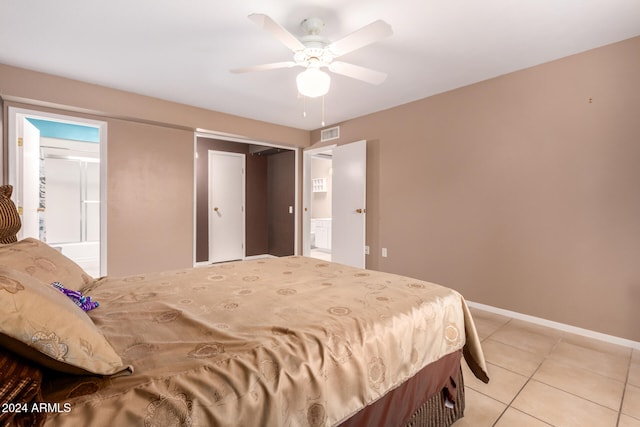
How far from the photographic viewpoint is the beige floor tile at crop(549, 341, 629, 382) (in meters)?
2.02

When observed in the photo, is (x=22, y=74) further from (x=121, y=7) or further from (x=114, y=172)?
(x=121, y=7)

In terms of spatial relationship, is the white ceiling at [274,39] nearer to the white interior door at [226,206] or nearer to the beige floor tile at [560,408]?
the white interior door at [226,206]

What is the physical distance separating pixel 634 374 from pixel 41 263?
11.8 feet

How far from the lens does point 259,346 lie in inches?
37.4

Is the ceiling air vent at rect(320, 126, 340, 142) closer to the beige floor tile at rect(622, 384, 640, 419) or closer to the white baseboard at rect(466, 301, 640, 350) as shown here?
the white baseboard at rect(466, 301, 640, 350)

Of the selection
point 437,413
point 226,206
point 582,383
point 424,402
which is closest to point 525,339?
point 582,383

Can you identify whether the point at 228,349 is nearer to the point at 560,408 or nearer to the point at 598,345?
the point at 560,408

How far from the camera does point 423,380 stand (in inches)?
52.5

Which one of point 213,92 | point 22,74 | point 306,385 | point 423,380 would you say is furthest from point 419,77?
point 22,74

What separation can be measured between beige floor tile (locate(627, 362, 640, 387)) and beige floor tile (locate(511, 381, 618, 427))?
1.56ft

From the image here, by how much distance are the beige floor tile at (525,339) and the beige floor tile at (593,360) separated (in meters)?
0.07

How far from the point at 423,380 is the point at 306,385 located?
69 centimetres

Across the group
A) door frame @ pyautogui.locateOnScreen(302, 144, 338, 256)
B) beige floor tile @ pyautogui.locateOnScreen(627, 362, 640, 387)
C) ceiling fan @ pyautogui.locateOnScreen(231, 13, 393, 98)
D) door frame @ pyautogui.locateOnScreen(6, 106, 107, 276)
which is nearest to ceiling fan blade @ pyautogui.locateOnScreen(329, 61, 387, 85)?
ceiling fan @ pyautogui.locateOnScreen(231, 13, 393, 98)

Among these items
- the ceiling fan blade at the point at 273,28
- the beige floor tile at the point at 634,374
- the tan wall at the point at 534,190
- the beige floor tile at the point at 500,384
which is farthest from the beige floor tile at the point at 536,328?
the ceiling fan blade at the point at 273,28
